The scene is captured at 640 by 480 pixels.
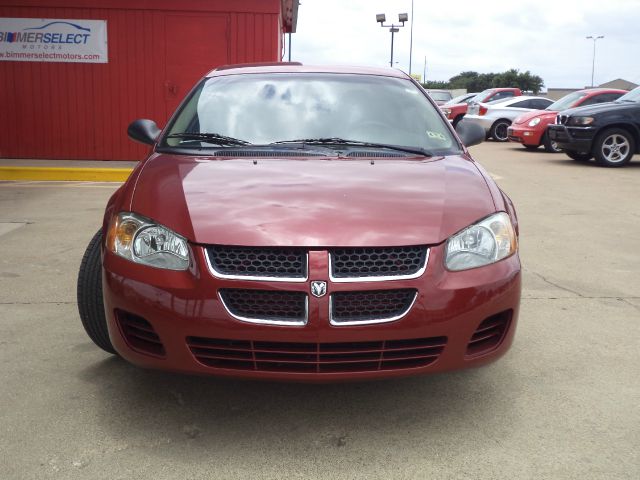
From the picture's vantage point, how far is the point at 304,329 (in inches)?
95.4

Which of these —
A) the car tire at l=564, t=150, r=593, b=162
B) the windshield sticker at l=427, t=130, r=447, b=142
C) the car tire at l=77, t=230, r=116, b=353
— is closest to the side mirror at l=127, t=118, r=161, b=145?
the car tire at l=77, t=230, r=116, b=353

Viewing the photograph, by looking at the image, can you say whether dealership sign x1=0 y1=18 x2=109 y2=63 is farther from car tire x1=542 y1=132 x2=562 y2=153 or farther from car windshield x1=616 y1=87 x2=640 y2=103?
car tire x1=542 y1=132 x2=562 y2=153

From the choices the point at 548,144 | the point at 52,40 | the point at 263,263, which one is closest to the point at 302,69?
the point at 263,263

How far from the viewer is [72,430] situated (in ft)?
8.90

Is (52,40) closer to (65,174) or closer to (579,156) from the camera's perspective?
(65,174)

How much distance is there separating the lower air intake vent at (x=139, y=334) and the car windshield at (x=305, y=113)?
44.1 inches

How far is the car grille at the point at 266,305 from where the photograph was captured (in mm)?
2441

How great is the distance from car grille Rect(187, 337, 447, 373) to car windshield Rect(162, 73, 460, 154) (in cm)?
126

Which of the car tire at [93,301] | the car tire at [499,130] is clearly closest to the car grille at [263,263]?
the car tire at [93,301]

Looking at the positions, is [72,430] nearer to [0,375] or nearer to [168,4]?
[0,375]

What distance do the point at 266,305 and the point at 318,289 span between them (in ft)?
0.64

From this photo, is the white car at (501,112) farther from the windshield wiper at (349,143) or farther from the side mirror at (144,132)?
the windshield wiper at (349,143)

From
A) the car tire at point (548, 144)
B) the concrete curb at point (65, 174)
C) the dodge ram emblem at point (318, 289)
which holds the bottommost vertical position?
the concrete curb at point (65, 174)

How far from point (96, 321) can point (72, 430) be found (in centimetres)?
57
